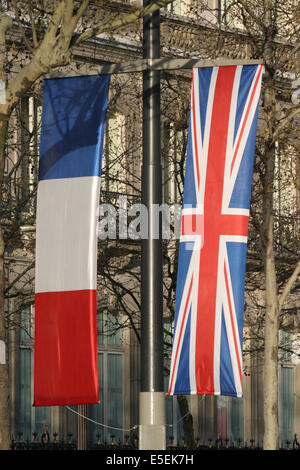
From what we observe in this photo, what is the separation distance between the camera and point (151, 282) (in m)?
15.4

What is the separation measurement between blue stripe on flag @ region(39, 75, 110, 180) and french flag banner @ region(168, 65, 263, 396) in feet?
3.89

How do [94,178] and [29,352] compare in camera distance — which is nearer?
[94,178]

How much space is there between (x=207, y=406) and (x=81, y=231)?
63.9ft

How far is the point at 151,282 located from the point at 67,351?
1.28 meters

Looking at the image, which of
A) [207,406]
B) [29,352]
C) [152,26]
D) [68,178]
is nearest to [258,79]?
[152,26]

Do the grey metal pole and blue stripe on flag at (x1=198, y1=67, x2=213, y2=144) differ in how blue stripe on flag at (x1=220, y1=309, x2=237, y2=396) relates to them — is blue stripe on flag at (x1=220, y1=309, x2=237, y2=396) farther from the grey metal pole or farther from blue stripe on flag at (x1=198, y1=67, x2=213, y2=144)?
blue stripe on flag at (x1=198, y1=67, x2=213, y2=144)

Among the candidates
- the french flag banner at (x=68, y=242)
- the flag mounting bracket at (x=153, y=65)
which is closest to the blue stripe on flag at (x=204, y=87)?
the flag mounting bracket at (x=153, y=65)

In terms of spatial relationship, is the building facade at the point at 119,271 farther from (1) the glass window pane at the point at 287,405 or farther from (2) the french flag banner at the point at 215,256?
(2) the french flag banner at the point at 215,256

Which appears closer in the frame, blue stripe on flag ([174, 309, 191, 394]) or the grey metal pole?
the grey metal pole

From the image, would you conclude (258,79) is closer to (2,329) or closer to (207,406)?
(2,329)

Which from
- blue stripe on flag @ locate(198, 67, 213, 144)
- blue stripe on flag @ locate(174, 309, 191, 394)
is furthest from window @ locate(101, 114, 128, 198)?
blue stripe on flag @ locate(174, 309, 191, 394)

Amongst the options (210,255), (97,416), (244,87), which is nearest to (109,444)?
(97,416)

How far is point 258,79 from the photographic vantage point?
16.1 m

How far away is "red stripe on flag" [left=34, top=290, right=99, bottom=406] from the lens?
15414mm
